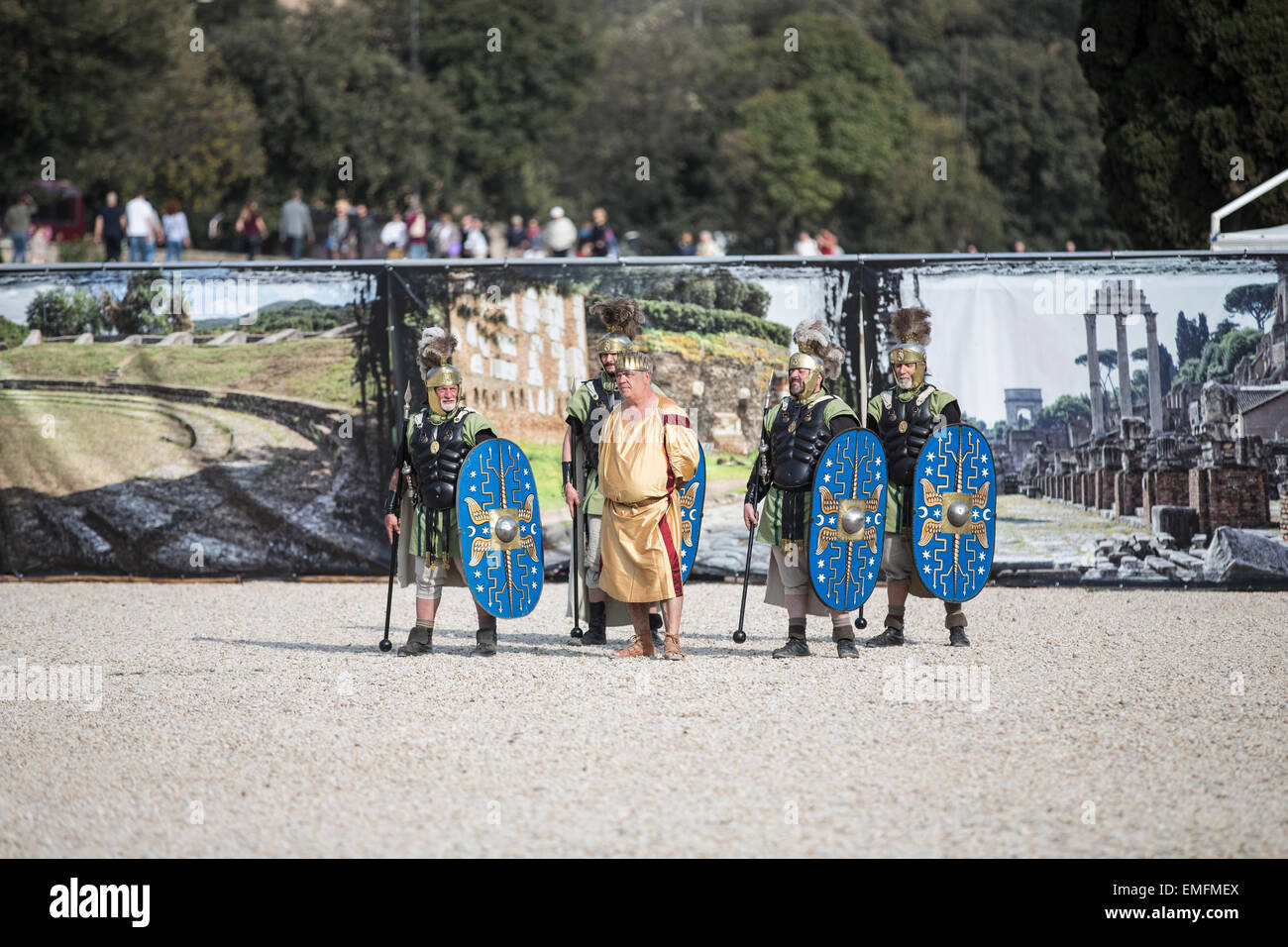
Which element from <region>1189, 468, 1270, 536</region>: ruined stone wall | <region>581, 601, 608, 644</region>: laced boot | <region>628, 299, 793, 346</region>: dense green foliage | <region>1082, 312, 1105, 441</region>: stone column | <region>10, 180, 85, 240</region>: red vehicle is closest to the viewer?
<region>581, 601, 608, 644</region>: laced boot

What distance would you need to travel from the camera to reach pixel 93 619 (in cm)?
1073

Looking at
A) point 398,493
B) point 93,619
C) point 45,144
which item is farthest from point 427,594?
point 45,144

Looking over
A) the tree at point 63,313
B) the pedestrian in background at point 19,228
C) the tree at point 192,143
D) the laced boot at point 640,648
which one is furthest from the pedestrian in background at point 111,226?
the laced boot at point 640,648

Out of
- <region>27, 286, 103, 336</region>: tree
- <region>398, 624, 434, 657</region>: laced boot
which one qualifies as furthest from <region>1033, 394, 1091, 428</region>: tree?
<region>27, 286, 103, 336</region>: tree

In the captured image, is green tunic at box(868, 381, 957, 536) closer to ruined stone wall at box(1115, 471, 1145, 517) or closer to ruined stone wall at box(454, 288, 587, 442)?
ruined stone wall at box(1115, 471, 1145, 517)

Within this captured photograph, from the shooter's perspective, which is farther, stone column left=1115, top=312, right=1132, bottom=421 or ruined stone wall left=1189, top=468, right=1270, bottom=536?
stone column left=1115, top=312, right=1132, bottom=421

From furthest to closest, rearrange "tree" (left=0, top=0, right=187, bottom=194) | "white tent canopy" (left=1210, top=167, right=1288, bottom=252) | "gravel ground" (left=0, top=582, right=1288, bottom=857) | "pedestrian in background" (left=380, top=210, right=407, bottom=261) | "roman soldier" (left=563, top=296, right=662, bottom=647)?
"tree" (left=0, top=0, right=187, bottom=194) < "pedestrian in background" (left=380, top=210, right=407, bottom=261) < "white tent canopy" (left=1210, top=167, right=1288, bottom=252) < "roman soldier" (left=563, top=296, right=662, bottom=647) < "gravel ground" (left=0, top=582, right=1288, bottom=857)

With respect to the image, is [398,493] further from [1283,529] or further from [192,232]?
[192,232]

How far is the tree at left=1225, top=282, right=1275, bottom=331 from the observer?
11531 mm

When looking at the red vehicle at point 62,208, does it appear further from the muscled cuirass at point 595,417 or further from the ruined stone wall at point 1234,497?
the ruined stone wall at point 1234,497

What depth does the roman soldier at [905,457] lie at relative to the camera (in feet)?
30.4

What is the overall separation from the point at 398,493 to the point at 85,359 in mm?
4534

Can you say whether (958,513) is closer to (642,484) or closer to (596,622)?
(642,484)

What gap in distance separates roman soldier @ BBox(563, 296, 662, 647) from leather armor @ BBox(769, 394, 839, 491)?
39.7 inches
